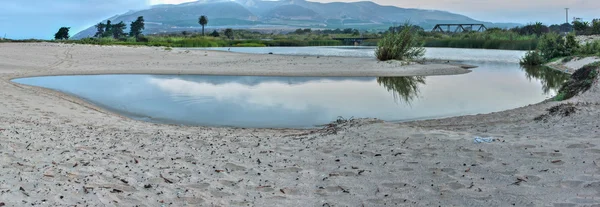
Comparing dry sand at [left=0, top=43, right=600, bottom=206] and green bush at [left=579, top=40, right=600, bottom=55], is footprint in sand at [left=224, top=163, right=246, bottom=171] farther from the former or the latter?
green bush at [left=579, top=40, right=600, bottom=55]

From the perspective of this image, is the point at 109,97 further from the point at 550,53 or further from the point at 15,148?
the point at 550,53

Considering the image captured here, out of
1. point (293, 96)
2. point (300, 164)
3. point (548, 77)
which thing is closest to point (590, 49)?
point (548, 77)

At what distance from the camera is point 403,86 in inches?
712

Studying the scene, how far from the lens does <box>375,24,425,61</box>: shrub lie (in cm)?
2728

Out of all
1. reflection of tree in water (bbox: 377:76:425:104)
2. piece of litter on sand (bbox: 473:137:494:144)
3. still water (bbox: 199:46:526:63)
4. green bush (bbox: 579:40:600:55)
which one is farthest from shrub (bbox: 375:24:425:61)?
piece of litter on sand (bbox: 473:137:494:144)

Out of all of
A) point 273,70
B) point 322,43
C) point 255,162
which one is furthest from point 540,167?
point 322,43

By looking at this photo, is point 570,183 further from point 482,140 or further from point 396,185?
point 482,140

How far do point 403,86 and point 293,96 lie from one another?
4.89 meters

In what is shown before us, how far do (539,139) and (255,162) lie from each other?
3.41m

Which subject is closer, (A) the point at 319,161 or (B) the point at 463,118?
(A) the point at 319,161

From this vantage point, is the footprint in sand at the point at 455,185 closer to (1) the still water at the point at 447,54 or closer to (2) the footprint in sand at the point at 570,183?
(2) the footprint in sand at the point at 570,183

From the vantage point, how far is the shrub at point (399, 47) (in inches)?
1074

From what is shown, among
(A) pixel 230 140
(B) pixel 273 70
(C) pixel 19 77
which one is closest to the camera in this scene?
(A) pixel 230 140

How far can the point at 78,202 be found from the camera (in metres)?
4.04
